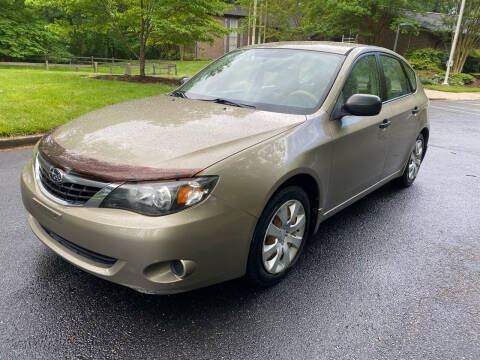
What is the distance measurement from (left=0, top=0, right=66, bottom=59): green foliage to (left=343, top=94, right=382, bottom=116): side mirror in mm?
34293

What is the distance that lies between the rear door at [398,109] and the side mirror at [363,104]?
92 centimetres

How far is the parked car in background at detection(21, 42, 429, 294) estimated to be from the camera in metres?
2.05

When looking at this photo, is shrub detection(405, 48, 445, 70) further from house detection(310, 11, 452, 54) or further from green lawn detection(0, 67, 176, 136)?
green lawn detection(0, 67, 176, 136)

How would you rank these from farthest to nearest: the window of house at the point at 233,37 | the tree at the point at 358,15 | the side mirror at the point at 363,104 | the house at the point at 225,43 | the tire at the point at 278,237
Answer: the window of house at the point at 233,37, the house at the point at 225,43, the tree at the point at 358,15, the side mirror at the point at 363,104, the tire at the point at 278,237

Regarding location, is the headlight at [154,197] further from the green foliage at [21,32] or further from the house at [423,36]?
the green foliage at [21,32]

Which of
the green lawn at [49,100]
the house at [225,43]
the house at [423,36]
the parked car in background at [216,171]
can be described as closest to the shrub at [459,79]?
the house at [423,36]

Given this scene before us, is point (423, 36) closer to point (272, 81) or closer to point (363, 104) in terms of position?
point (272, 81)

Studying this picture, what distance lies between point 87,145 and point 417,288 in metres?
2.55

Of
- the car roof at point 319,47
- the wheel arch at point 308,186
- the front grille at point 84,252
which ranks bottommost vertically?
the front grille at point 84,252

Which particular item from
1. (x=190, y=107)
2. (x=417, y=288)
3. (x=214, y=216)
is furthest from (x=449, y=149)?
(x=214, y=216)

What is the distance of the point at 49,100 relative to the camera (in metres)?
8.40

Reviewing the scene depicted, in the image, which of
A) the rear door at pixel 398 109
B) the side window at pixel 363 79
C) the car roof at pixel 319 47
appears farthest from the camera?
the rear door at pixel 398 109

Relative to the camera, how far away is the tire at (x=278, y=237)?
2.46m

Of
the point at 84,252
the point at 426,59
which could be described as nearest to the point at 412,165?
the point at 84,252
